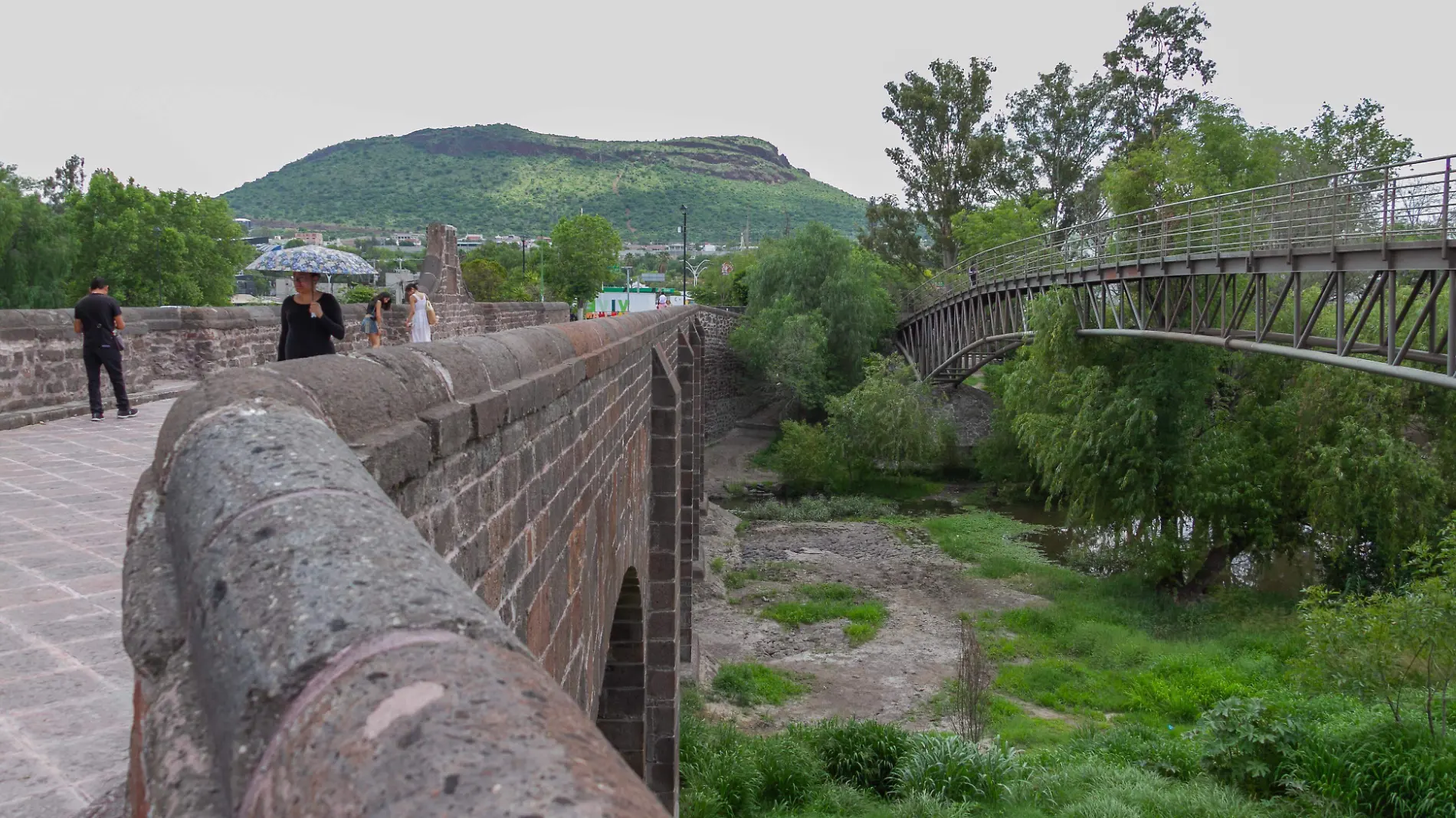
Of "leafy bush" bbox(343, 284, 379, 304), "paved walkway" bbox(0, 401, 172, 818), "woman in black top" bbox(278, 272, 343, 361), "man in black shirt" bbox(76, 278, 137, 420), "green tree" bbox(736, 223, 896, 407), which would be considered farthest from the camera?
"leafy bush" bbox(343, 284, 379, 304)

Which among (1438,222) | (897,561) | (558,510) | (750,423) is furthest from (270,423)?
(750,423)

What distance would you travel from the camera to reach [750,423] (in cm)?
4300

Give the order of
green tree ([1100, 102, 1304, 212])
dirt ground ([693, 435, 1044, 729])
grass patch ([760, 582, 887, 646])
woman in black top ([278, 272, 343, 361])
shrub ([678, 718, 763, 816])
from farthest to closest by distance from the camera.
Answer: green tree ([1100, 102, 1304, 212]) < grass patch ([760, 582, 887, 646]) < dirt ground ([693, 435, 1044, 729]) < shrub ([678, 718, 763, 816]) < woman in black top ([278, 272, 343, 361])

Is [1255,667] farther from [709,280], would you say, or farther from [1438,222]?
[709,280]

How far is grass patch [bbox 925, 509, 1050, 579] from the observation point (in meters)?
26.0

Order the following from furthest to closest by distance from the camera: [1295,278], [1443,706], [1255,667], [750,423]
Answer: [750,423] < [1255,667] < [1295,278] < [1443,706]

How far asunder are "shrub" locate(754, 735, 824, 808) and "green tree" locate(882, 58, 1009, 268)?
39877 mm

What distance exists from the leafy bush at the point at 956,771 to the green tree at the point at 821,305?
2529cm

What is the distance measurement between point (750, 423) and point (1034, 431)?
19445 mm

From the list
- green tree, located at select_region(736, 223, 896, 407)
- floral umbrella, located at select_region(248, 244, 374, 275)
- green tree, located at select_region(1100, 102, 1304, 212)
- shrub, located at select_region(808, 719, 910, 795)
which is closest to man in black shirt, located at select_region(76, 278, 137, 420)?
floral umbrella, located at select_region(248, 244, 374, 275)

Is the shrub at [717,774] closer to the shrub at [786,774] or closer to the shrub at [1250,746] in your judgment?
the shrub at [786,774]

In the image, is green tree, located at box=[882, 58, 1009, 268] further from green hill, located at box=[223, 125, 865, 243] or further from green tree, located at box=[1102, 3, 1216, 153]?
green hill, located at box=[223, 125, 865, 243]

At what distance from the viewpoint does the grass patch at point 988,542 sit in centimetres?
2595

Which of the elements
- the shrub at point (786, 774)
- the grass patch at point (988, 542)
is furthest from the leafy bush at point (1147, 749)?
the grass patch at point (988, 542)
